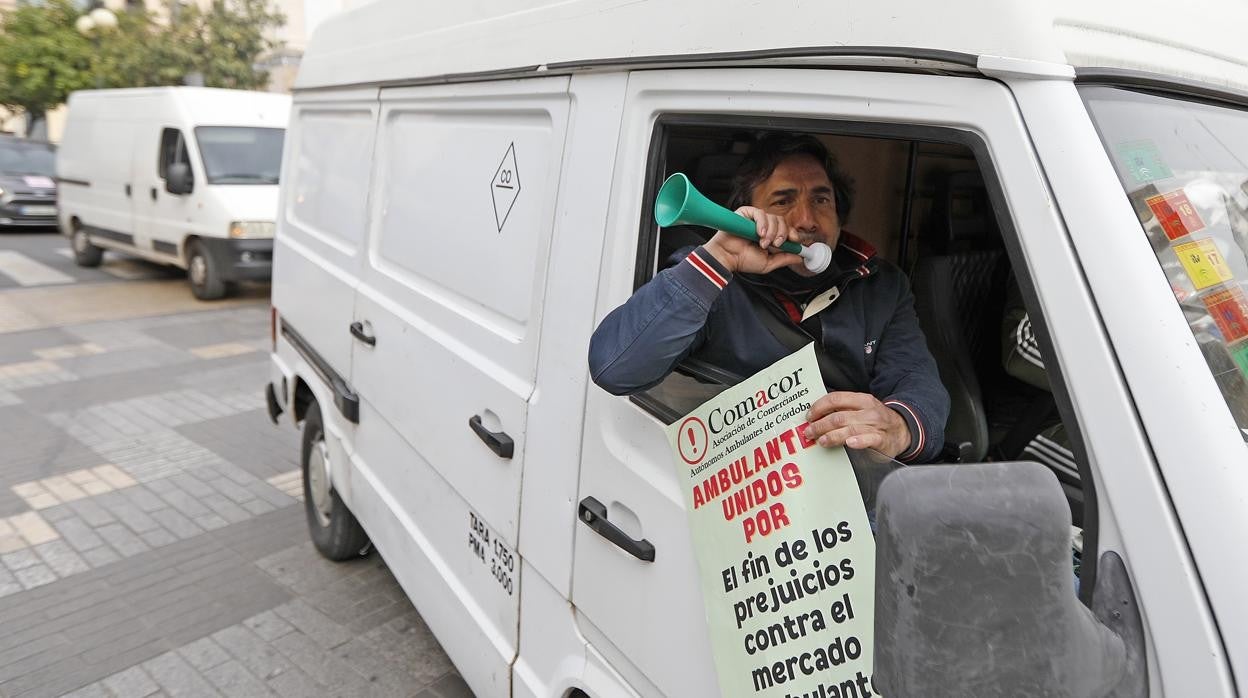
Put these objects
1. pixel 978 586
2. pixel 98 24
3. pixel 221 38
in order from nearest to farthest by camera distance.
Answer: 1. pixel 978 586
2. pixel 98 24
3. pixel 221 38

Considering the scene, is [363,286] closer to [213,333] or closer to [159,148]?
[213,333]

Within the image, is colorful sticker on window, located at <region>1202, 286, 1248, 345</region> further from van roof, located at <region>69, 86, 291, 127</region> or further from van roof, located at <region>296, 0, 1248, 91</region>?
van roof, located at <region>69, 86, 291, 127</region>

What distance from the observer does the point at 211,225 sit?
9.89 m

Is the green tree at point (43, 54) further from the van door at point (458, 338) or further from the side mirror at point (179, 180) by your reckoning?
the van door at point (458, 338)

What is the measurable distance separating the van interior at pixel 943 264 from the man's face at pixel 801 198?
0.10m

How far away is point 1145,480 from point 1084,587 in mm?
161

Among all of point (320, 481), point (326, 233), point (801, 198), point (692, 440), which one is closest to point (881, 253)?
point (801, 198)

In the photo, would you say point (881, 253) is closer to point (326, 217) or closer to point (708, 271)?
point (708, 271)

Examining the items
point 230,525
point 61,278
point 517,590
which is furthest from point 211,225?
point 517,590

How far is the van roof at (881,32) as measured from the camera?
3.53 feet

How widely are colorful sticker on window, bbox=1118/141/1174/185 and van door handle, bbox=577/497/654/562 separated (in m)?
0.97

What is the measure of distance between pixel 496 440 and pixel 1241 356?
58.0 inches

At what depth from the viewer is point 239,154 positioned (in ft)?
33.9

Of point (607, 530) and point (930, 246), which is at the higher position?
point (930, 246)
